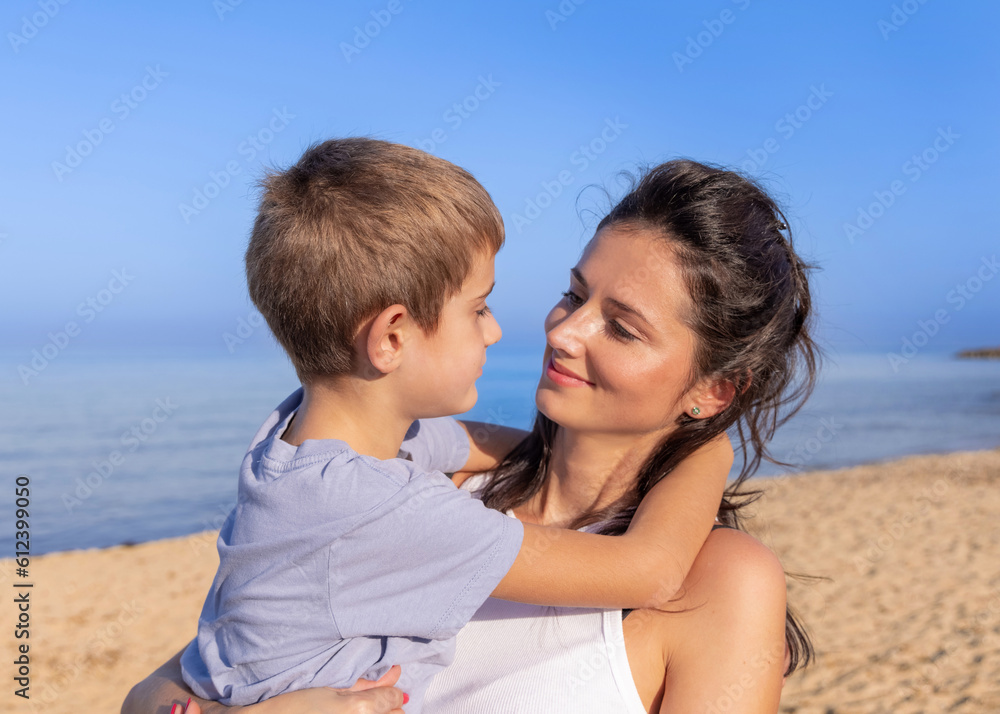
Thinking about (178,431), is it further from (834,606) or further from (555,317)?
(555,317)

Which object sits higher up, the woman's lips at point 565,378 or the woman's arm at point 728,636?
the woman's lips at point 565,378

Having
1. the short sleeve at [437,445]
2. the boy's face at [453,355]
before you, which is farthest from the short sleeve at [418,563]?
the short sleeve at [437,445]

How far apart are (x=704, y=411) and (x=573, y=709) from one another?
113 centimetres

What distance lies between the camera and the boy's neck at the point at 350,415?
1.96m

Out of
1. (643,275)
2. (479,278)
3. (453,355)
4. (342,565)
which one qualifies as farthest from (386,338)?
(643,275)

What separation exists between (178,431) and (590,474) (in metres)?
19.7

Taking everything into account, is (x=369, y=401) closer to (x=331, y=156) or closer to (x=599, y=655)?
(x=331, y=156)

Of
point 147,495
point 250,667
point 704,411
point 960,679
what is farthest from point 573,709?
point 147,495

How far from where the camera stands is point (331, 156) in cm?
203

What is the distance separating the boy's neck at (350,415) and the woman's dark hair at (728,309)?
760 millimetres

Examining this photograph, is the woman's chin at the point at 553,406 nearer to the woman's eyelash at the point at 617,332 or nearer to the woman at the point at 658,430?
the woman at the point at 658,430

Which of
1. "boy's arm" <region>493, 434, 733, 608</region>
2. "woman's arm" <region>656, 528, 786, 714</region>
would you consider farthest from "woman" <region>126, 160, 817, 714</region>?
"boy's arm" <region>493, 434, 733, 608</region>

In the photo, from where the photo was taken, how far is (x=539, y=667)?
6.29 feet

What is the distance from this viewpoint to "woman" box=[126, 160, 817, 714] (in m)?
1.84
